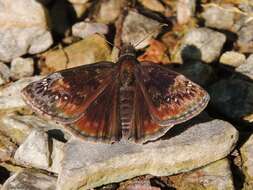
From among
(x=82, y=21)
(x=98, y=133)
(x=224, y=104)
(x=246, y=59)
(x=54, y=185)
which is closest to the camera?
(x=98, y=133)

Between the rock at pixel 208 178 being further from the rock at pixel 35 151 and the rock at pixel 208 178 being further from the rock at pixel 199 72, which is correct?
the rock at pixel 199 72

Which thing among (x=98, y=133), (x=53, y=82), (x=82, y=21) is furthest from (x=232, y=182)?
(x=82, y=21)

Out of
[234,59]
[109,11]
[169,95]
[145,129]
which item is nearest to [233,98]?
[234,59]

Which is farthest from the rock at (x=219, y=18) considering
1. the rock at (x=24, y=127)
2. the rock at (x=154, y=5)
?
the rock at (x=24, y=127)

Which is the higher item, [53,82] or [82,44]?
[53,82]

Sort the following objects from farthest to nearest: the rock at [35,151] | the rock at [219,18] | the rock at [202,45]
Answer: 1. the rock at [219,18]
2. the rock at [202,45]
3. the rock at [35,151]

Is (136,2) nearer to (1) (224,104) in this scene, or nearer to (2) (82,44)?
(2) (82,44)

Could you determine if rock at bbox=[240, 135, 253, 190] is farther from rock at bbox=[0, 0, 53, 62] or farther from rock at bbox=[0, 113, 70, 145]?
rock at bbox=[0, 0, 53, 62]
